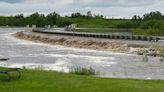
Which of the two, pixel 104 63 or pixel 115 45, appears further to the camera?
pixel 115 45

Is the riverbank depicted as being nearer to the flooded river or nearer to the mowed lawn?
the flooded river

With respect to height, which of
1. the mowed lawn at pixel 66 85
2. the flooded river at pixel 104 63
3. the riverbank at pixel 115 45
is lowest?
the riverbank at pixel 115 45

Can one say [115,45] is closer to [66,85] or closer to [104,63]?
[104,63]

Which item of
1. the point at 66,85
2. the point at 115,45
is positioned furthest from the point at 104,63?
the point at 66,85

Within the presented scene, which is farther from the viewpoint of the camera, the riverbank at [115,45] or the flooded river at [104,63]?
the riverbank at [115,45]

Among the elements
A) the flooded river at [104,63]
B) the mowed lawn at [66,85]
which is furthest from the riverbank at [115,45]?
the mowed lawn at [66,85]

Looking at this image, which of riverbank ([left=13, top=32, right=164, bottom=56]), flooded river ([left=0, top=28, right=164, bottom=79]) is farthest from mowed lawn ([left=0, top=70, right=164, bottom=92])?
riverbank ([left=13, top=32, right=164, bottom=56])

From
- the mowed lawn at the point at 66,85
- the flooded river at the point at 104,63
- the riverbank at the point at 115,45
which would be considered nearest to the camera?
the mowed lawn at the point at 66,85

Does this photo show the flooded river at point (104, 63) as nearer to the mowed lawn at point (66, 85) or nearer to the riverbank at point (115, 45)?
the riverbank at point (115, 45)

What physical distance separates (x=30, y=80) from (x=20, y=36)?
89969 millimetres

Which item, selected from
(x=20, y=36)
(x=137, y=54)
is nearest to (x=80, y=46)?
(x=137, y=54)

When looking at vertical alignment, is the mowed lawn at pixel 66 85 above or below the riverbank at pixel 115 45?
above

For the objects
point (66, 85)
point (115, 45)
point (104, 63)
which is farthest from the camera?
point (115, 45)

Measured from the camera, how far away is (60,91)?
1512 centimetres
